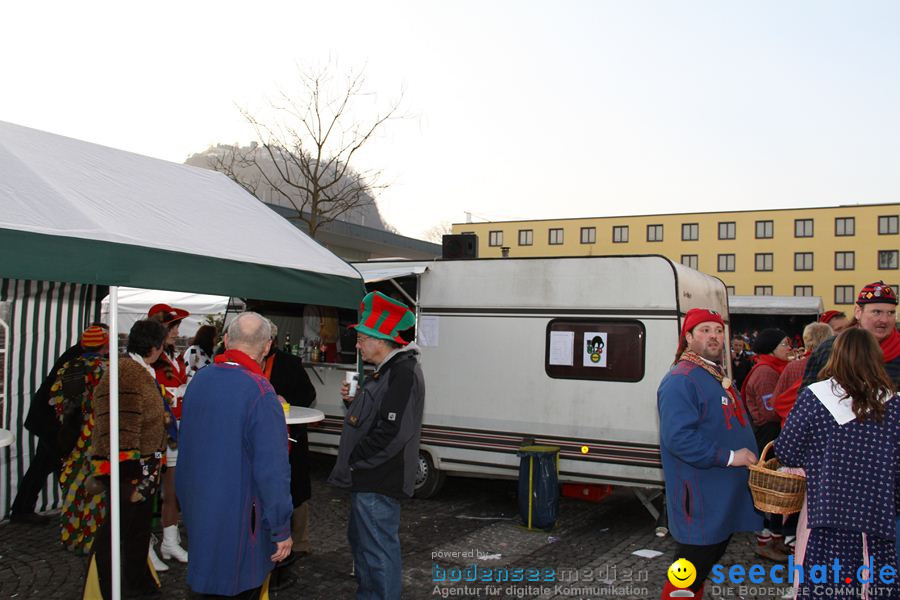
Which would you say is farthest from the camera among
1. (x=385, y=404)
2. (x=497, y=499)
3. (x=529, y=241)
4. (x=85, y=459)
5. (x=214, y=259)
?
(x=529, y=241)

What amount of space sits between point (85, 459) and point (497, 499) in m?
4.57

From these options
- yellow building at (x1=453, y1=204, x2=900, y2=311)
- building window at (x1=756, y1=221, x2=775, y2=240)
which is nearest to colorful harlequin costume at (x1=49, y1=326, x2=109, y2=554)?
yellow building at (x1=453, y1=204, x2=900, y2=311)

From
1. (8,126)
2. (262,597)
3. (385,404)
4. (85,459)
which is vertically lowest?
(262,597)

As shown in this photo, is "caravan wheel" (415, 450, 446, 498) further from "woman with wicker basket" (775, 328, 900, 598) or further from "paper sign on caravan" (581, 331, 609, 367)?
"woman with wicker basket" (775, 328, 900, 598)

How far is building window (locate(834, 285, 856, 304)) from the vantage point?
56.6m

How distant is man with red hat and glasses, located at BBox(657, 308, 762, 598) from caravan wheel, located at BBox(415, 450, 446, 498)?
14.3 ft

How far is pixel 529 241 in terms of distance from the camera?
64.2m

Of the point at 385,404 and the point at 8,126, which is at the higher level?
the point at 8,126

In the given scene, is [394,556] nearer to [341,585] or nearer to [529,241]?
[341,585]

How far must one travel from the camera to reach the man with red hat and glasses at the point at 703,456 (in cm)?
376

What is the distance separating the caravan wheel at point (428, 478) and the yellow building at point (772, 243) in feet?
155

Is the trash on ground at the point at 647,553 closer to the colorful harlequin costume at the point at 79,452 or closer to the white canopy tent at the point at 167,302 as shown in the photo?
the colorful harlequin costume at the point at 79,452

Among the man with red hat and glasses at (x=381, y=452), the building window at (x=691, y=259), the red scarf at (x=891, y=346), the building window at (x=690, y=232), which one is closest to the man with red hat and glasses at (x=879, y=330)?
the red scarf at (x=891, y=346)

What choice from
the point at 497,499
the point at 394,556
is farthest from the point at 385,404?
the point at 497,499
